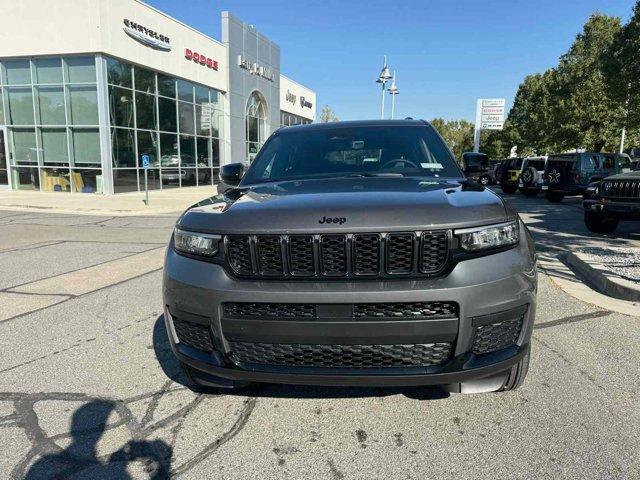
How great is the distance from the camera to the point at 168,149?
22969mm

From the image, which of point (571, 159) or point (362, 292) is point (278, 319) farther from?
point (571, 159)

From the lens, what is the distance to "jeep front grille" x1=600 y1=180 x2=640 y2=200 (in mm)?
8484

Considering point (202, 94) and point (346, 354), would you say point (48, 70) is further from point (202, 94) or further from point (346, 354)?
point (346, 354)

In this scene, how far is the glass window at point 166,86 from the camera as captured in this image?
2236 centimetres

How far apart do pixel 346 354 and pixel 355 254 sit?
483mm

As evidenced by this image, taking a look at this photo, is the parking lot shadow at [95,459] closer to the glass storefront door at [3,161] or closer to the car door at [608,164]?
the car door at [608,164]

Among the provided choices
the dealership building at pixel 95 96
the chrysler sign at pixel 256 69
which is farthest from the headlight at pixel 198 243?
the chrysler sign at pixel 256 69

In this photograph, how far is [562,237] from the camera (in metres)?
9.55

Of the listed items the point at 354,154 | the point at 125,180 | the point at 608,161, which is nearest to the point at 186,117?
the point at 125,180

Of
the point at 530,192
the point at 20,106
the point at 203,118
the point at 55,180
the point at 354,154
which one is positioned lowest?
the point at 530,192

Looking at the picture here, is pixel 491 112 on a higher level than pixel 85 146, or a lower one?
higher

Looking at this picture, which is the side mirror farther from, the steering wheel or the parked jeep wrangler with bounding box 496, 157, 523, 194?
the parked jeep wrangler with bounding box 496, 157, 523, 194

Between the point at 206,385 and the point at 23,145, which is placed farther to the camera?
the point at 23,145

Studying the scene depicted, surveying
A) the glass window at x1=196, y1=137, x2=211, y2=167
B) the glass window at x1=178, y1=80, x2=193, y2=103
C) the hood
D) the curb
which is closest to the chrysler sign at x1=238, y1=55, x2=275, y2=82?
the glass window at x1=178, y1=80, x2=193, y2=103
